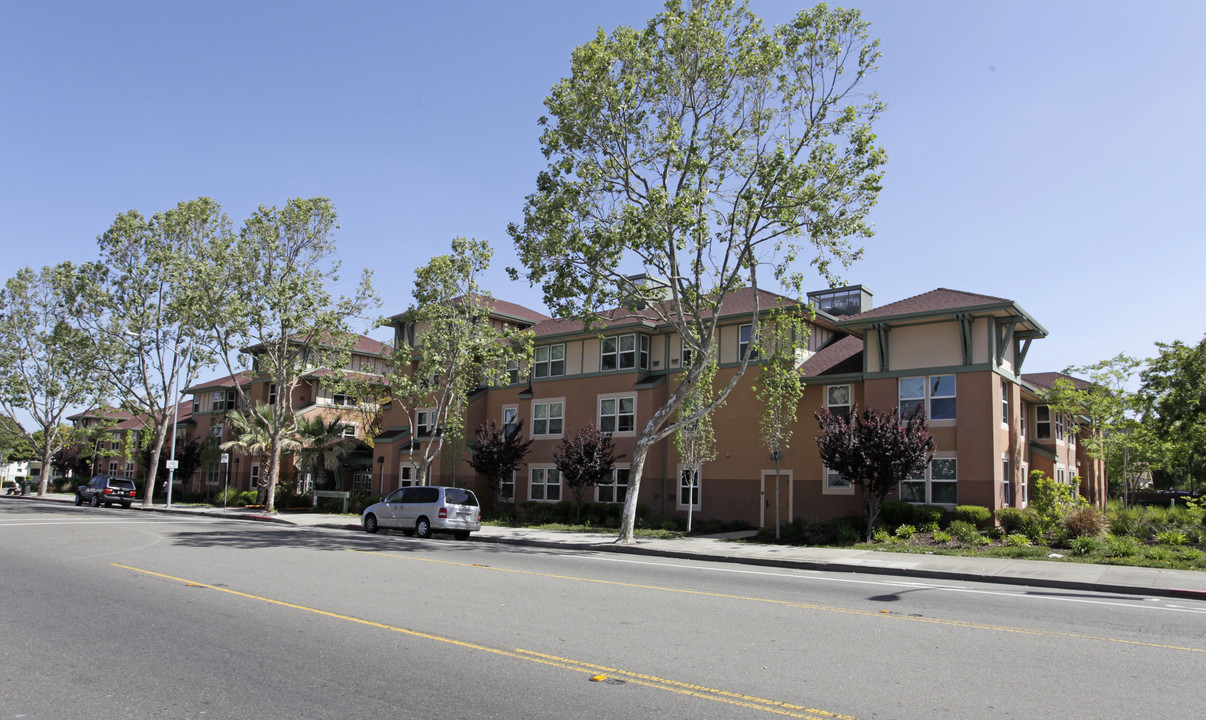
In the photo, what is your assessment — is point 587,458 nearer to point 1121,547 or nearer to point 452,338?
point 452,338

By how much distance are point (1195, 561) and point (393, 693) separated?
18.0 m

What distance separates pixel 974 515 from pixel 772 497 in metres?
7.29

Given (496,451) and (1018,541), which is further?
(496,451)

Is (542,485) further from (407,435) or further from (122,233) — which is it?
(122,233)

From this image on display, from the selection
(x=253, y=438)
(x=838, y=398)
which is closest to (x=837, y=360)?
(x=838, y=398)

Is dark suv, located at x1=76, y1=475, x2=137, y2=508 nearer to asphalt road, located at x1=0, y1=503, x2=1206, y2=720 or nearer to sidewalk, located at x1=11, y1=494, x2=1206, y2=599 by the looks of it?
sidewalk, located at x1=11, y1=494, x2=1206, y2=599

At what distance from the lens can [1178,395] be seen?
29328mm

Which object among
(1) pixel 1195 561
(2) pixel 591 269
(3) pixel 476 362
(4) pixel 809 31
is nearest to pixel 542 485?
(3) pixel 476 362

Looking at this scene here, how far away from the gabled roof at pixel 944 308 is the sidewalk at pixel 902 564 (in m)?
8.34

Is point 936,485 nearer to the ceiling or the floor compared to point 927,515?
nearer to the ceiling

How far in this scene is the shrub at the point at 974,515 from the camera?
22984mm

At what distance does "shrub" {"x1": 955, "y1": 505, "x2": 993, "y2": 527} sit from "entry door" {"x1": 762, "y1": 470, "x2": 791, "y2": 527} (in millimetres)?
6146

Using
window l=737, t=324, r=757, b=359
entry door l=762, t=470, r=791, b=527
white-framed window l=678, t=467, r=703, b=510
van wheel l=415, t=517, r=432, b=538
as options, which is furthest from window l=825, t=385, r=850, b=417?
van wheel l=415, t=517, r=432, b=538

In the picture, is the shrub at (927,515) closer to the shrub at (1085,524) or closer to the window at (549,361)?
the shrub at (1085,524)
